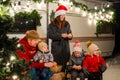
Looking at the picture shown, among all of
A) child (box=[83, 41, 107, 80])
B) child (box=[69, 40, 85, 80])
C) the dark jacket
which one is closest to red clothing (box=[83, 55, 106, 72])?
child (box=[83, 41, 107, 80])

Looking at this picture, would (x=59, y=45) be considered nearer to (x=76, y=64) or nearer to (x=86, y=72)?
(x=76, y=64)

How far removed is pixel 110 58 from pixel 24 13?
18.5ft

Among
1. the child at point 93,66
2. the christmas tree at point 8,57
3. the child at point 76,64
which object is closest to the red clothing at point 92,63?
the child at point 93,66

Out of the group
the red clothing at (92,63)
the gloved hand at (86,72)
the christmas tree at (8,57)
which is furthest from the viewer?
the red clothing at (92,63)

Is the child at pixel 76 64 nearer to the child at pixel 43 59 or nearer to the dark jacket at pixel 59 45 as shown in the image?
the dark jacket at pixel 59 45

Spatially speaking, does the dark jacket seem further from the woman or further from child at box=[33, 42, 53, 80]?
child at box=[33, 42, 53, 80]

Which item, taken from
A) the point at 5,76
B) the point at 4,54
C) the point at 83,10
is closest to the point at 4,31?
the point at 4,54

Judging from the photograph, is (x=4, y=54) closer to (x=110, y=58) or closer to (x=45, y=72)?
(x=45, y=72)

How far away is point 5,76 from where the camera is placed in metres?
3.28

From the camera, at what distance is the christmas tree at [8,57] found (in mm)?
3303

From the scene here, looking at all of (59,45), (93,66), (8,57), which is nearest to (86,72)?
(93,66)

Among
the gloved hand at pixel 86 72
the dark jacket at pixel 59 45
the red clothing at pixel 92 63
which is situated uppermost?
the dark jacket at pixel 59 45

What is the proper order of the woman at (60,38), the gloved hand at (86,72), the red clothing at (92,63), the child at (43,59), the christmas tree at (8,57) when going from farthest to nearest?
the woman at (60,38), the red clothing at (92,63), the gloved hand at (86,72), the child at (43,59), the christmas tree at (8,57)

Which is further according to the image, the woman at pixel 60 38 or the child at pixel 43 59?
the woman at pixel 60 38
